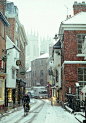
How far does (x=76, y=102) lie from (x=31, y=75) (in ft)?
230

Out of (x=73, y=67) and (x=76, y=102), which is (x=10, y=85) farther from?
(x=76, y=102)

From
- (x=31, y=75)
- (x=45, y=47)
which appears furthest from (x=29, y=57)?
(x=31, y=75)

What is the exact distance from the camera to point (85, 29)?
22812 mm

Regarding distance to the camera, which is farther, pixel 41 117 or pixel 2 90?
pixel 2 90

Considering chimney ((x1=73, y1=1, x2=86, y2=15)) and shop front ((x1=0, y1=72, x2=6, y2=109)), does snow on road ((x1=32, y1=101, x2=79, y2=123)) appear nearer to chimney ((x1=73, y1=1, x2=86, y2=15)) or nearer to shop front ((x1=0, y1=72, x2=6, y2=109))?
shop front ((x1=0, y1=72, x2=6, y2=109))

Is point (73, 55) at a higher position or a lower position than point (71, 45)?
lower

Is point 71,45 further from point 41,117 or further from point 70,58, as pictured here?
point 41,117

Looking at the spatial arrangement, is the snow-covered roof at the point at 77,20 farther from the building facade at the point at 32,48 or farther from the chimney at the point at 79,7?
the building facade at the point at 32,48

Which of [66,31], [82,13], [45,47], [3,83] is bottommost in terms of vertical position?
[3,83]

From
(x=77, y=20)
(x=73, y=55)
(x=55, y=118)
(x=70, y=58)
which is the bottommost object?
(x=55, y=118)

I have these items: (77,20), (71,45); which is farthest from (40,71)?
(71,45)

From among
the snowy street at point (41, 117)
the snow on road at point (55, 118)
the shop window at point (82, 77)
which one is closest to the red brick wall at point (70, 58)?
the shop window at point (82, 77)

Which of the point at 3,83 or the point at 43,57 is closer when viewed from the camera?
the point at 3,83

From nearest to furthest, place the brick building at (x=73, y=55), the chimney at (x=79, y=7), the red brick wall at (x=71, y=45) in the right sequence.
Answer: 1. the brick building at (x=73, y=55)
2. the red brick wall at (x=71, y=45)
3. the chimney at (x=79, y=7)
